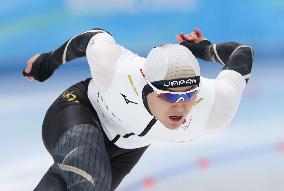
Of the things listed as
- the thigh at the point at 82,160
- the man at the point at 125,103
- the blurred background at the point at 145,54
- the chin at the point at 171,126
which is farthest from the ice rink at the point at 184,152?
the chin at the point at 171,126

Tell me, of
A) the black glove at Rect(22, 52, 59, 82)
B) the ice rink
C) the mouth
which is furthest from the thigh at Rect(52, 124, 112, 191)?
the ice rink

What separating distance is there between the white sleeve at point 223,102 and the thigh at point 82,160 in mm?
506

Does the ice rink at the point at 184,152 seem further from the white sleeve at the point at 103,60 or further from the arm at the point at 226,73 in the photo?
the white sleeve at the point at 103,60

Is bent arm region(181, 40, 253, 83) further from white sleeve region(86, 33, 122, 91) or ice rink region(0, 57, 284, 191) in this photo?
ice rink region(0, 57, 284, 191)

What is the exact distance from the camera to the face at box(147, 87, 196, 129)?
2496 mm

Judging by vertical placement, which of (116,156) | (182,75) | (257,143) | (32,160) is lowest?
(257,143)

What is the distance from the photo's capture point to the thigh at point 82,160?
253 centimetres

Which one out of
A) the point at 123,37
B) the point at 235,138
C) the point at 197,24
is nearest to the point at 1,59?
the point at 123,37

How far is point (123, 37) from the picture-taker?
19.7 feet

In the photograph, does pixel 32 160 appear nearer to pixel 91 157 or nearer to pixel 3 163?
pixel 3 163

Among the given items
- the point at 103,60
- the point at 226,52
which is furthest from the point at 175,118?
the point at 226,52

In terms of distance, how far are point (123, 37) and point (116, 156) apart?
2.99 meters

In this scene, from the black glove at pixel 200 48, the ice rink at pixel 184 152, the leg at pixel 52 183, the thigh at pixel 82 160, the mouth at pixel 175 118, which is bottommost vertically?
the ice rink at pixel 184 152

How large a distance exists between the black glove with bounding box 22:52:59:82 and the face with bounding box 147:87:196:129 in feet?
2.29
